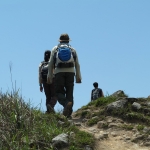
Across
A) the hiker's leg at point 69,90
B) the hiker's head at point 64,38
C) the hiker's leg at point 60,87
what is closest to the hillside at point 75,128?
the hiker's leg at point 69,90

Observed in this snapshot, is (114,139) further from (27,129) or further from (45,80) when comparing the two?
(45,80)

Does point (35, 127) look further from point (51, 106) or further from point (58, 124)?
point (51, 106)

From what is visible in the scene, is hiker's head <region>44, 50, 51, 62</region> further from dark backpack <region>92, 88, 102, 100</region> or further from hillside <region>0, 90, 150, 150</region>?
dark backpack <region>92, 88, 102, 100</region>

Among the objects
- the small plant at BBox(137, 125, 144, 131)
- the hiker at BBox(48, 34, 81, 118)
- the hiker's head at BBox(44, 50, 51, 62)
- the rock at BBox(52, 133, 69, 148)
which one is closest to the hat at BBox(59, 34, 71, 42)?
the hiker at BBox(48, 34, 81, 118)

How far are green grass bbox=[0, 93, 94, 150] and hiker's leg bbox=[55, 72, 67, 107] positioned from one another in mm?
1695

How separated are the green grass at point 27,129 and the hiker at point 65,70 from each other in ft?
5.60

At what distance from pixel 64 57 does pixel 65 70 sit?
0.32 metres

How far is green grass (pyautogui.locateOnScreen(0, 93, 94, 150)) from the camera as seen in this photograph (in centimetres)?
664

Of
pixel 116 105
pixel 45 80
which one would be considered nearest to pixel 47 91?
pixel 45 80

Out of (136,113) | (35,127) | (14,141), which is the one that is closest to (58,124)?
(35,127)

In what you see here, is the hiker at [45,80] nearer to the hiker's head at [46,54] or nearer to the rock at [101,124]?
the hiker's head at [46,54]

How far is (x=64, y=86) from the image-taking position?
994cm

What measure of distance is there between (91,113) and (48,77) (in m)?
1.33

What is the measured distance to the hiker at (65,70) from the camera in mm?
9539
